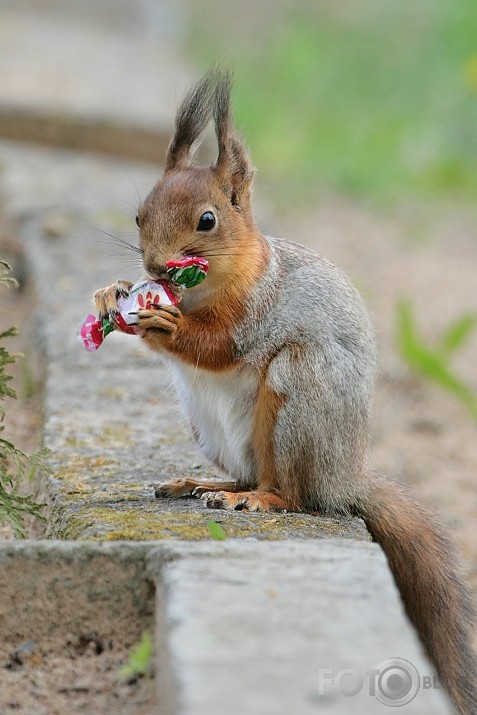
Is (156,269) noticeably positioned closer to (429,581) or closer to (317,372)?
(317,372)

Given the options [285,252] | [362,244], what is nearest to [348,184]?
[362,244]

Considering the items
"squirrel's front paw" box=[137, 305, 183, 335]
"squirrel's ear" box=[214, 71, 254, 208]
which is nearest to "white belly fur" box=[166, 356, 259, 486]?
"squirrel's front paw" box=[137, 305, 183, 335]

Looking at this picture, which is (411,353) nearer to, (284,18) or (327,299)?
(327,299)

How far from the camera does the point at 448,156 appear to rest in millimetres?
9734

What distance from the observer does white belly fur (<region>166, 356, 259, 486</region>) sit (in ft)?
10.3

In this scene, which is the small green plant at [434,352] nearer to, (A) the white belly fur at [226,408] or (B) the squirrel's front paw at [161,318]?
(A) the white belly fur at [226,408]

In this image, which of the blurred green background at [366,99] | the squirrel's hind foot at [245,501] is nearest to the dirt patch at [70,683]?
the squirrel's hind foot at [245,501]

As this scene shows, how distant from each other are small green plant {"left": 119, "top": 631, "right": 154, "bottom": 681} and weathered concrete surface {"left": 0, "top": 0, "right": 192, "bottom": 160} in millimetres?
4210

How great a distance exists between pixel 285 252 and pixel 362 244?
4521mm

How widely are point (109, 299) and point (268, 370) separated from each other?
17.9 inches

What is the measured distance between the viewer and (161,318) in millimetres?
3055

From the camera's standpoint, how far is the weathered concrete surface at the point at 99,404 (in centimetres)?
281

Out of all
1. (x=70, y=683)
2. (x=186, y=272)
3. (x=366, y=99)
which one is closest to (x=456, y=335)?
(x=186, y=272)

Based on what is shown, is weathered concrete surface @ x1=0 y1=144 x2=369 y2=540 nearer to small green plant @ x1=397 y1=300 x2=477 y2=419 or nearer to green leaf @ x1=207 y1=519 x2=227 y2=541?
green leaf @ x1=207 y1=519 x2=227 y2=541
